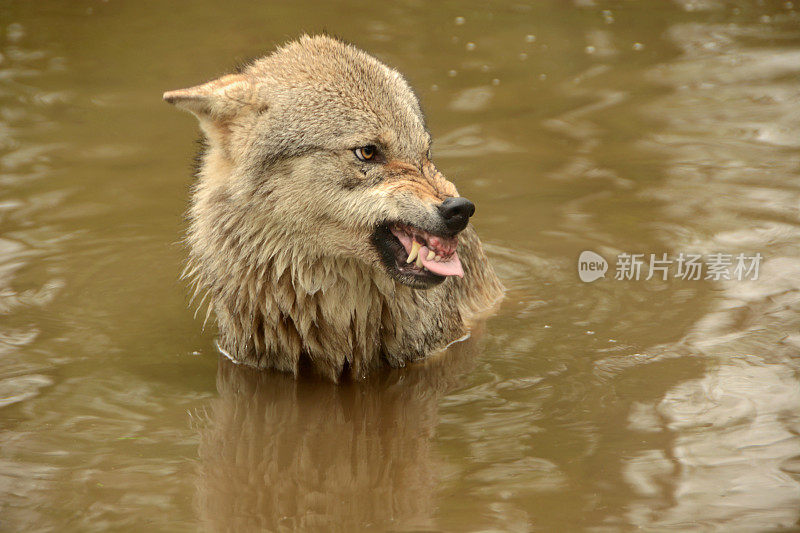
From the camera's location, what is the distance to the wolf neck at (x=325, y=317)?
18.7 ft

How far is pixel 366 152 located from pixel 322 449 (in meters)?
1.59

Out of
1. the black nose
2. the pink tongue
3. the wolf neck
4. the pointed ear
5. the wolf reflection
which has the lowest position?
the wolf reflection

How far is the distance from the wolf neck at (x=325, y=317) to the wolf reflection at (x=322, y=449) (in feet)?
0.46

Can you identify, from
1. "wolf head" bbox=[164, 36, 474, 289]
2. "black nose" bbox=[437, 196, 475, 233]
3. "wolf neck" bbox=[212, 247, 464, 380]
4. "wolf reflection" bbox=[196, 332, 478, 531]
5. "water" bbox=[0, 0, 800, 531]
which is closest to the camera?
"wolf reflection" bbox=[196, 332, 478, 531]

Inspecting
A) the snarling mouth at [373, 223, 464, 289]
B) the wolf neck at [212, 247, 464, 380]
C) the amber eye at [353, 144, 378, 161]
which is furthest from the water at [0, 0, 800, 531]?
the amber eye at [353, 144, 378, 161]

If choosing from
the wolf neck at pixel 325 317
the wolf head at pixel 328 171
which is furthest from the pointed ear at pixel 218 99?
the wolf neck at pixel 325 317

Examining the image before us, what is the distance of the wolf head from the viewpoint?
211 inches

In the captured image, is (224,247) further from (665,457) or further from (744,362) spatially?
(744,362)

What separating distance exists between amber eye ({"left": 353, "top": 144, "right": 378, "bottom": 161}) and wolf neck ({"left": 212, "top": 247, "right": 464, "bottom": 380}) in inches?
23.5

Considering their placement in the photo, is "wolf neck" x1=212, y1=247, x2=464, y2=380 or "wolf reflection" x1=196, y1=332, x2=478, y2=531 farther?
"wolf neck" x1=212, y1=247, x2=464, y2=380

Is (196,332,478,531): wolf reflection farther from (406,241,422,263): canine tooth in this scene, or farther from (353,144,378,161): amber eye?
(353,144,378,161): amber eye

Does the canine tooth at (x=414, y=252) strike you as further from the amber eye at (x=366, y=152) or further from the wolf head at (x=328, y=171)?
the amber eye at (x=366, y=152)

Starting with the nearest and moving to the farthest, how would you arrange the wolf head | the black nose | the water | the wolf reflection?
the wolf reflection < the water < the black nose < the wolf head

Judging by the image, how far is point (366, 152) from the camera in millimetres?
5449
